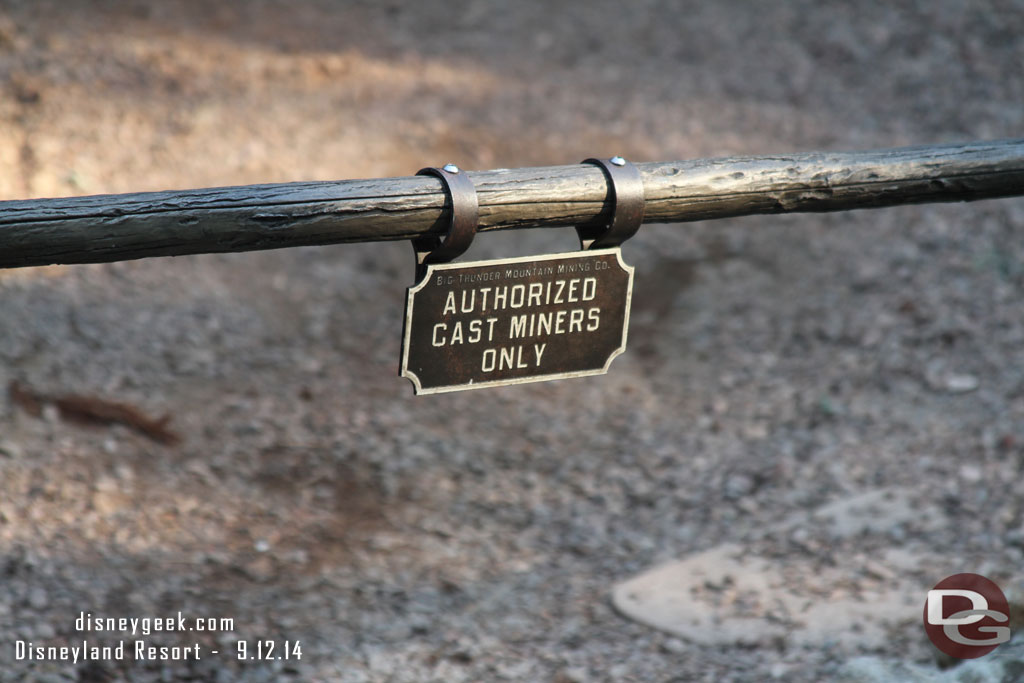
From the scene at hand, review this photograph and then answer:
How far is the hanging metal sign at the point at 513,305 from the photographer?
7.67 ft

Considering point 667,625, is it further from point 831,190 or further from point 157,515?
point 157,515

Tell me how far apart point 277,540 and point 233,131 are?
3.62 m

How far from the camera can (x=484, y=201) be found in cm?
238

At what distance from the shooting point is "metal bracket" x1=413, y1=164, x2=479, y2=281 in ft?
7.62

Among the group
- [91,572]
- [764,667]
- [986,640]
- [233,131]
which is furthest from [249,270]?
[986,640]

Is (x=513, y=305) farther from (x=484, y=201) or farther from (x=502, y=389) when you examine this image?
(x=502, y=389)

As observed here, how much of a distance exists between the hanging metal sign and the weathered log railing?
0.19ft

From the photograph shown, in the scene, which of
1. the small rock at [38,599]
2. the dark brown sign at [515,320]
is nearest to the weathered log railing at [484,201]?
the dark brown sign at [515,320]

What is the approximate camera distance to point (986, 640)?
9.99 feet

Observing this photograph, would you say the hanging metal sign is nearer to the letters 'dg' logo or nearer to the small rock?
the letters 'dg' logo

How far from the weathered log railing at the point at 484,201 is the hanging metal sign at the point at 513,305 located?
0.19 ft

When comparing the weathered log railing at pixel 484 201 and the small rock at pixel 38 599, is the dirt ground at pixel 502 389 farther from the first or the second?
the weathered log railing at pixel 484 201

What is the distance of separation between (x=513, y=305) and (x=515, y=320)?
44mm

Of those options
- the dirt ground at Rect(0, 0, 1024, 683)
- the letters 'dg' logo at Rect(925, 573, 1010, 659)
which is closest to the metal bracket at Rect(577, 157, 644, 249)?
the dirt ground at Rect(0, 0, 1024, 683)
